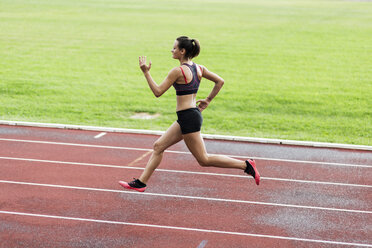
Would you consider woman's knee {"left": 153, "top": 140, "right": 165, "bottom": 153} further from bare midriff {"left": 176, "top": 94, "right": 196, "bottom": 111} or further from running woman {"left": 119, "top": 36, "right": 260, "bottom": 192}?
bare midriff {"left": 176, "top": 94, "right": 196, "bottom": 111}

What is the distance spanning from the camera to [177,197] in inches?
A: 339

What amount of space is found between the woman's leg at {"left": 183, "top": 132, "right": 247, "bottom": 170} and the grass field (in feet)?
16.8

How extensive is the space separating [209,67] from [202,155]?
43.2 feet

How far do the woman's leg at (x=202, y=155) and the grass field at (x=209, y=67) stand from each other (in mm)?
5131

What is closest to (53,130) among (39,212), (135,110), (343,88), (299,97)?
(135,110)

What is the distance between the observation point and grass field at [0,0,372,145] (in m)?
14.3

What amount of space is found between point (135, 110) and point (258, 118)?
10.4 feet

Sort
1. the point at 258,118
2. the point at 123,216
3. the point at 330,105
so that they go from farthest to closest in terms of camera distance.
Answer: the point at 330,105, the point at 258,118, the point at 123,216

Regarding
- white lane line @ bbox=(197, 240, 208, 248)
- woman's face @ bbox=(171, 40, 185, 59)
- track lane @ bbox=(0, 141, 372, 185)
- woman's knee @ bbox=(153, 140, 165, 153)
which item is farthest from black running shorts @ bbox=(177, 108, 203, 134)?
track lane @ bbox=(0, 141, 372, 185)

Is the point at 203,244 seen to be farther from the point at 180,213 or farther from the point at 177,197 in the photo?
the point at 177,197

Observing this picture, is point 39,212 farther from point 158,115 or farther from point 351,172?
point 158,115

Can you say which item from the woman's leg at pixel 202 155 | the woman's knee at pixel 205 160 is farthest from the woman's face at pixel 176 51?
the woman's knee at pixel 205 160

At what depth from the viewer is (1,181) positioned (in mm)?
9164

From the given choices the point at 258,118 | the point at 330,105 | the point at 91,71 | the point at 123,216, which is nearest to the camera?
the point at 123,216
